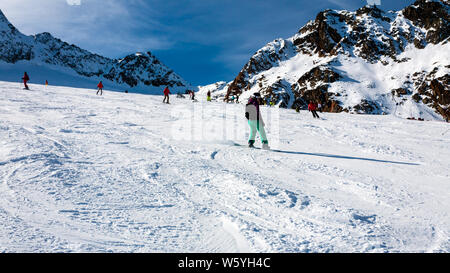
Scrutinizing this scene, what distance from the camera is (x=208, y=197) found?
4.27m

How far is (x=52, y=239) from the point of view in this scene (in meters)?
2.85

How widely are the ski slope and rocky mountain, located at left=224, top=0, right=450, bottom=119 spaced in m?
150

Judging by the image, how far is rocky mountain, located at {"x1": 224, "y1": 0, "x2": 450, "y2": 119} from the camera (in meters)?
136

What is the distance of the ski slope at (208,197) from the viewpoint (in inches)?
118

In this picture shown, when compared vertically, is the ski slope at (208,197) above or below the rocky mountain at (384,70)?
below

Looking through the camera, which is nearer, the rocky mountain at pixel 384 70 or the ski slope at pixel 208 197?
the ski slope at pixel 208 197

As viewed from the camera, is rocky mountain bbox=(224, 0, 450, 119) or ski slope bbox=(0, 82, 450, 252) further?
rocky mountain bbox=(224, 0, 450, 119)

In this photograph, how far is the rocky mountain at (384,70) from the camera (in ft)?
446

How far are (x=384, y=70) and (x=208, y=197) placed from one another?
19508cm

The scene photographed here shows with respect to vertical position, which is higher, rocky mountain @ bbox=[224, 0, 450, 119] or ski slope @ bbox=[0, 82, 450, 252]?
rocky mountain @ bbox=[224, 0, 450, 119]

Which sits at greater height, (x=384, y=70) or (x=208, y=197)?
(x=384, y=70)

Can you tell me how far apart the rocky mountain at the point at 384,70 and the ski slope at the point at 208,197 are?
150 metres
